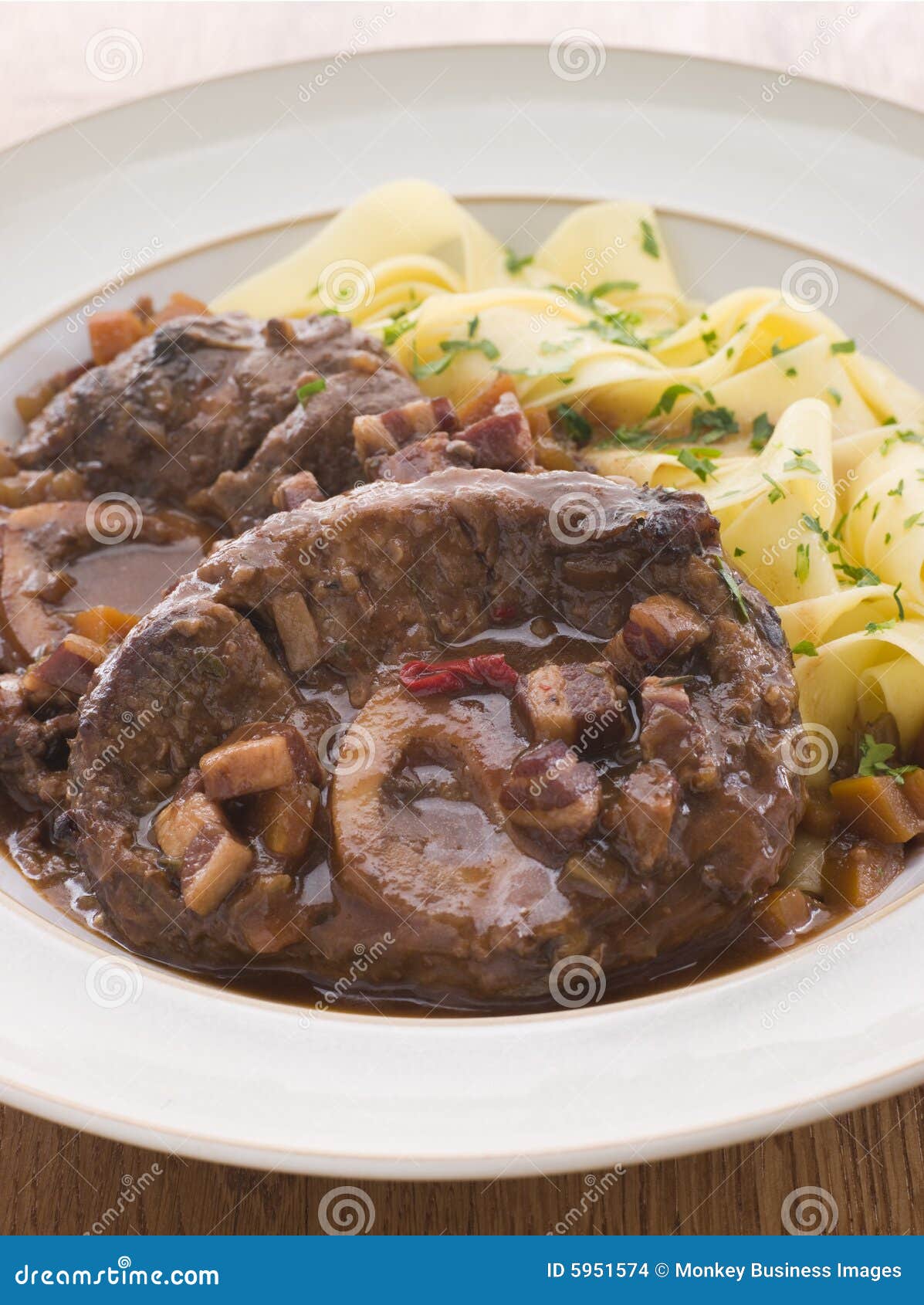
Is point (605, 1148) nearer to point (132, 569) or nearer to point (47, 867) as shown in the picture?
point (47, 867)

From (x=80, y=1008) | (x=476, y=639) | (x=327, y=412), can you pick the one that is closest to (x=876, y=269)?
(x=327, y=412)

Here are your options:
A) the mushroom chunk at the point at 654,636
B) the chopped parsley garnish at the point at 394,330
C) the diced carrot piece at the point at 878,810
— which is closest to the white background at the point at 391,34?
the chopped parsley garnish at the point at 394,330

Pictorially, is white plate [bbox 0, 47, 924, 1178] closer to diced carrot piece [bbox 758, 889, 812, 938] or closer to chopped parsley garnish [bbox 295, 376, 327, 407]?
diced carrot piece [bbox 758, 889, 812, 938]

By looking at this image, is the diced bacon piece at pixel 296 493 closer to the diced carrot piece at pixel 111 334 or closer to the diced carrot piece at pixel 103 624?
the diced carrot piece at pixel 103 624

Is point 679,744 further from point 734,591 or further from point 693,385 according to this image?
point 693,385

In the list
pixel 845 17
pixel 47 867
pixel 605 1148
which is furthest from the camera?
pixel 845 17

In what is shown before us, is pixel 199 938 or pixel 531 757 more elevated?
pixel 531 757
